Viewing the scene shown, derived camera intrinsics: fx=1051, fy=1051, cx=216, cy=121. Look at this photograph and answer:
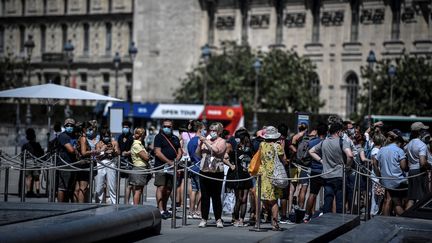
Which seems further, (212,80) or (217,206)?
(212,80)

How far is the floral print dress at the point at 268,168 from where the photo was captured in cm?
1828

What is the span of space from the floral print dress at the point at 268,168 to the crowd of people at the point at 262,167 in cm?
2

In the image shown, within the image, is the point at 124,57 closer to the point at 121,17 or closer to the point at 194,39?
the point at 121,17

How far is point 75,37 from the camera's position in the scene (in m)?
86.1

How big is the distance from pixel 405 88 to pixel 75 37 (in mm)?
34504

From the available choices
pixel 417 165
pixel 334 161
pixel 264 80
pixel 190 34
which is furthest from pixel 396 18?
pixel 334 161

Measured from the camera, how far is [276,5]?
7275 centimetres

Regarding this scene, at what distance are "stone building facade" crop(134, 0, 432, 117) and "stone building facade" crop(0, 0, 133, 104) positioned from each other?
4.33 metres

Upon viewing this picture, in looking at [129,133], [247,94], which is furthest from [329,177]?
[247,94]

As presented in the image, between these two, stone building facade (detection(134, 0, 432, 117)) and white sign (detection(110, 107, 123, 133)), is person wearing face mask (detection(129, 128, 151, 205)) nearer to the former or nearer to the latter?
white sign (detection(110, 107, 123, 133))

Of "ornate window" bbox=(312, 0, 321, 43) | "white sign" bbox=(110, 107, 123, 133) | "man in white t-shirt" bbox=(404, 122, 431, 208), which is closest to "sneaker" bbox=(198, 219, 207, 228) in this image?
"man in white t-shirt" bbox=(404, 122, 431, 208)

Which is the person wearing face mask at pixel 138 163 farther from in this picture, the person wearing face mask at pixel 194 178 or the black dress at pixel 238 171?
the black dress at pixel 238 171

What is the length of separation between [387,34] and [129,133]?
46.0 metres

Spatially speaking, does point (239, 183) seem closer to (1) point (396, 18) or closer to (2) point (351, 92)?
(1) point (396, 18)
